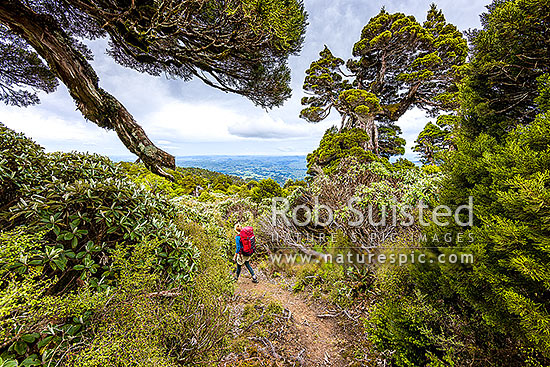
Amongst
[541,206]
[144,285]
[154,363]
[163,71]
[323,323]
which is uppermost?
[163,71]

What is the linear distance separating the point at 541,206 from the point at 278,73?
3.50 m

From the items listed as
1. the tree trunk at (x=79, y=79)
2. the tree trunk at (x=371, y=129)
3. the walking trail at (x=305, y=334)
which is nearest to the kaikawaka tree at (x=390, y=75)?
the tree trunk at (x=371, y=129)

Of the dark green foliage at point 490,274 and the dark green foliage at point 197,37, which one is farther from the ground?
the dark green foliage at point 197,37

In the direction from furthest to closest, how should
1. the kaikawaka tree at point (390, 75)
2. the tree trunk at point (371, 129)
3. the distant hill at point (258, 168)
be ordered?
the distant hill at point (258, 168) < the tree trunk at point (371, 129) < the kaikawaka tree at point (390, 75)

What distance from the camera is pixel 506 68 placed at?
1.60 m

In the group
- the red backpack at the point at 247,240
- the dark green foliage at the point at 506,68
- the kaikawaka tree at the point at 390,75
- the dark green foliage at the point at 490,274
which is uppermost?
the kaikawaka tree at the point at 390,75

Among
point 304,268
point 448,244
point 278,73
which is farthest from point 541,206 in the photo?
point 304,268

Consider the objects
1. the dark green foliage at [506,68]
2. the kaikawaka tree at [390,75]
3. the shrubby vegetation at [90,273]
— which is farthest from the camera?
the kaikawaka tree at [390,75]

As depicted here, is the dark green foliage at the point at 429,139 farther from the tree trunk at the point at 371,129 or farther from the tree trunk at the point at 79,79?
the tree trunk at the point at 79,79

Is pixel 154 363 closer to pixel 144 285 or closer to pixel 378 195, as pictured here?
pixel 144 285

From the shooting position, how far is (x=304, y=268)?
4883 millimetres

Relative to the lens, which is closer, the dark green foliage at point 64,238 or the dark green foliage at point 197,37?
the dark green foliage at point 64,238

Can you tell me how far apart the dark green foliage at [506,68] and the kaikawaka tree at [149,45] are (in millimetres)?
1881

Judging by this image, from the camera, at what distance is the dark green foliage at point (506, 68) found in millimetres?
1426
